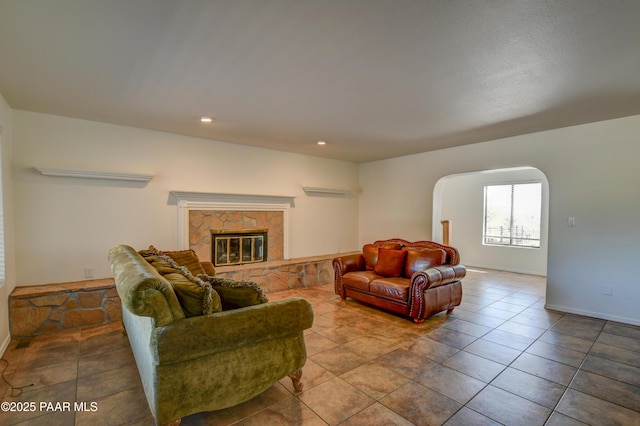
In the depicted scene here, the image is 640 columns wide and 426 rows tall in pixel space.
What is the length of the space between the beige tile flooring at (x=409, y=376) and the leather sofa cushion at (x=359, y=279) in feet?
1.86

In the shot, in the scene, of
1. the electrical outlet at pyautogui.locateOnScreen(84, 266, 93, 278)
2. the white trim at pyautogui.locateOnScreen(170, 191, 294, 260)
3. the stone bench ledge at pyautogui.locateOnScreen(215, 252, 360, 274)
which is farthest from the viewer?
the stone bench ledge at pyautogui.locateOnScreen(215, 252, 360, 274)

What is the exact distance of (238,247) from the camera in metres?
5.28

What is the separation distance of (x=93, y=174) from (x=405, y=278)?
4.40 meters

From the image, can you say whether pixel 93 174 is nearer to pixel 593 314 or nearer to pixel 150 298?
pixel 150 298

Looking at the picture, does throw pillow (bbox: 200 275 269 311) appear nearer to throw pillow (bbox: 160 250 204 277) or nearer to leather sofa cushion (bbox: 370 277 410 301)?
throw pillow (bbox: 160 250 204 277)

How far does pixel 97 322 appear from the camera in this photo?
3750mm

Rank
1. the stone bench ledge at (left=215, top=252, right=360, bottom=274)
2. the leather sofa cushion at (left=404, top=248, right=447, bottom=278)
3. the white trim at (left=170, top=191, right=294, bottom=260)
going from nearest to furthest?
1. the leather sofa cushion at (left=404, top=248, right=447, bottom=278)
2. the white trim at (left=170, top=191, right=294, bottom=260)
3. the stone bench ledge at (left=215, top=252, right=360, bottom=274)

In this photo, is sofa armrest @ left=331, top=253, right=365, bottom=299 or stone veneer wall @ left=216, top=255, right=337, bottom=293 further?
stone veneer wall @ left=216, top=255, right=337, bottom=293

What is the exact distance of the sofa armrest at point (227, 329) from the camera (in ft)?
5.78

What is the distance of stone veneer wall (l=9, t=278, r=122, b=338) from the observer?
11.0ft

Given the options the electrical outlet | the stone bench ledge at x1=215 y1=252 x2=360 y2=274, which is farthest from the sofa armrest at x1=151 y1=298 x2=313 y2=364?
the electrical outlet

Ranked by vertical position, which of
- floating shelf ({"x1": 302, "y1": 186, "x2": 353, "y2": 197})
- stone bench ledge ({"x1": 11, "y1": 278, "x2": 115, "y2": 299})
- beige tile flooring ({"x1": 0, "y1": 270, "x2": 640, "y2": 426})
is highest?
floating shelf ({"x1": 302, "y1": 186, "x2": 353, "y2": 197})

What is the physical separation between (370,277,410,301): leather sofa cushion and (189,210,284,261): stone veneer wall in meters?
2.15

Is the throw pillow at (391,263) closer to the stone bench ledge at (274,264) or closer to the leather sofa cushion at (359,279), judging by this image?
the leather sofa cushion at (359,279)
